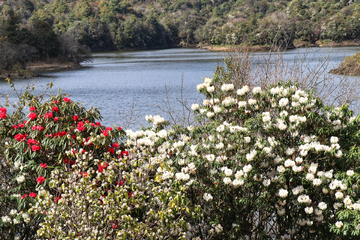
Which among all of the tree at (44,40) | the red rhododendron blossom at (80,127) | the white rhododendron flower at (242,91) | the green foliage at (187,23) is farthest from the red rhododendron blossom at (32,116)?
the green foliage at (187,23)

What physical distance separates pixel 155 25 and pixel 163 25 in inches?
312

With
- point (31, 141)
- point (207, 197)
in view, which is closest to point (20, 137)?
point (31, 141)

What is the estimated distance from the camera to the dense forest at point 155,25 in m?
50.8

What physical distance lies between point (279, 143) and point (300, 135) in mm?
477

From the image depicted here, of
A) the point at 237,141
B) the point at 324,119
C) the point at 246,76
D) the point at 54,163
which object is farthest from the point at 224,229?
the point at 246,76

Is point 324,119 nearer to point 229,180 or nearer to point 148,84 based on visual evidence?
point 229,180

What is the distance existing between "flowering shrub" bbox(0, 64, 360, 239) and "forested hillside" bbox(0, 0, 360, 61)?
33218 millimetres

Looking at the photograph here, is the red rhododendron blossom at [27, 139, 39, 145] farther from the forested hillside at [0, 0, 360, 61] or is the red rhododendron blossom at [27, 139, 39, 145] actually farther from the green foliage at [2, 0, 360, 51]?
the green foliage at [2, 0, 360, 51]

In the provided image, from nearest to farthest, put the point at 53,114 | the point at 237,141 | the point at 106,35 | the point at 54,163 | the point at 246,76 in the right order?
the point at 237,141, the point at 54,163, the point at 53,114, the point at 246,76, the point at 106,35

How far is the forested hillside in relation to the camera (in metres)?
52.6

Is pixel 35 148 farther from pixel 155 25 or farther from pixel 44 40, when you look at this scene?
pixel 155 25

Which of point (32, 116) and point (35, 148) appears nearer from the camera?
point (35, 148)

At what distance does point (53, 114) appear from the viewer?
14.8 feet

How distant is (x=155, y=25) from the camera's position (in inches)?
4166
